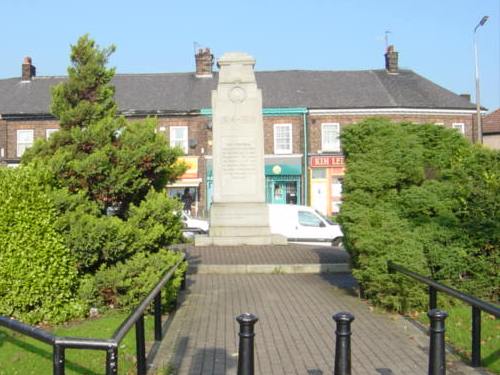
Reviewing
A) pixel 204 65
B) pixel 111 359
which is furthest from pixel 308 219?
pixel 204 65

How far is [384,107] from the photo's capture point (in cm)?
4066

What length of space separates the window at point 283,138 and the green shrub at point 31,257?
111 ft

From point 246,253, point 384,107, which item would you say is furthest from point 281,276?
point 384,107

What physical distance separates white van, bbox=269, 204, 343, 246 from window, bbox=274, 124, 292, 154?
68.3 feet

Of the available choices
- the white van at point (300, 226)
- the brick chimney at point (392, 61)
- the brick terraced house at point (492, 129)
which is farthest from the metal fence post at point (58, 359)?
the brick terraced house at point (492, 129)

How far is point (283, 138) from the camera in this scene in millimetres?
41594

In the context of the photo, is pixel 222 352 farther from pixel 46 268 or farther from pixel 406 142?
pixel 406 142

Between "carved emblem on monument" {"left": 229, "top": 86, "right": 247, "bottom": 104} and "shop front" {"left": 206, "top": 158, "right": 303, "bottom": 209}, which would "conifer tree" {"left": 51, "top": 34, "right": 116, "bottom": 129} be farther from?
"shop front" {"left": 206, "top": 158, "right": 303, "bottom": 209}

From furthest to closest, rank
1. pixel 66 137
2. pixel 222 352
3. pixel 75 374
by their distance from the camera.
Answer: pixel 66 137 < pixel 222 352 < pixel 75 374

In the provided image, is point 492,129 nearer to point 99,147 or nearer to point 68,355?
point 99,147

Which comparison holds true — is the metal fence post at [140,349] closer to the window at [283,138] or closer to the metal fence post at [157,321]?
the metal fence post at [157,321]

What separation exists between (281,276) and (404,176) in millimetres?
3986

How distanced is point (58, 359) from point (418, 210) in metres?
6.80

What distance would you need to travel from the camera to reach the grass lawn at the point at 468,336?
6304 mm
